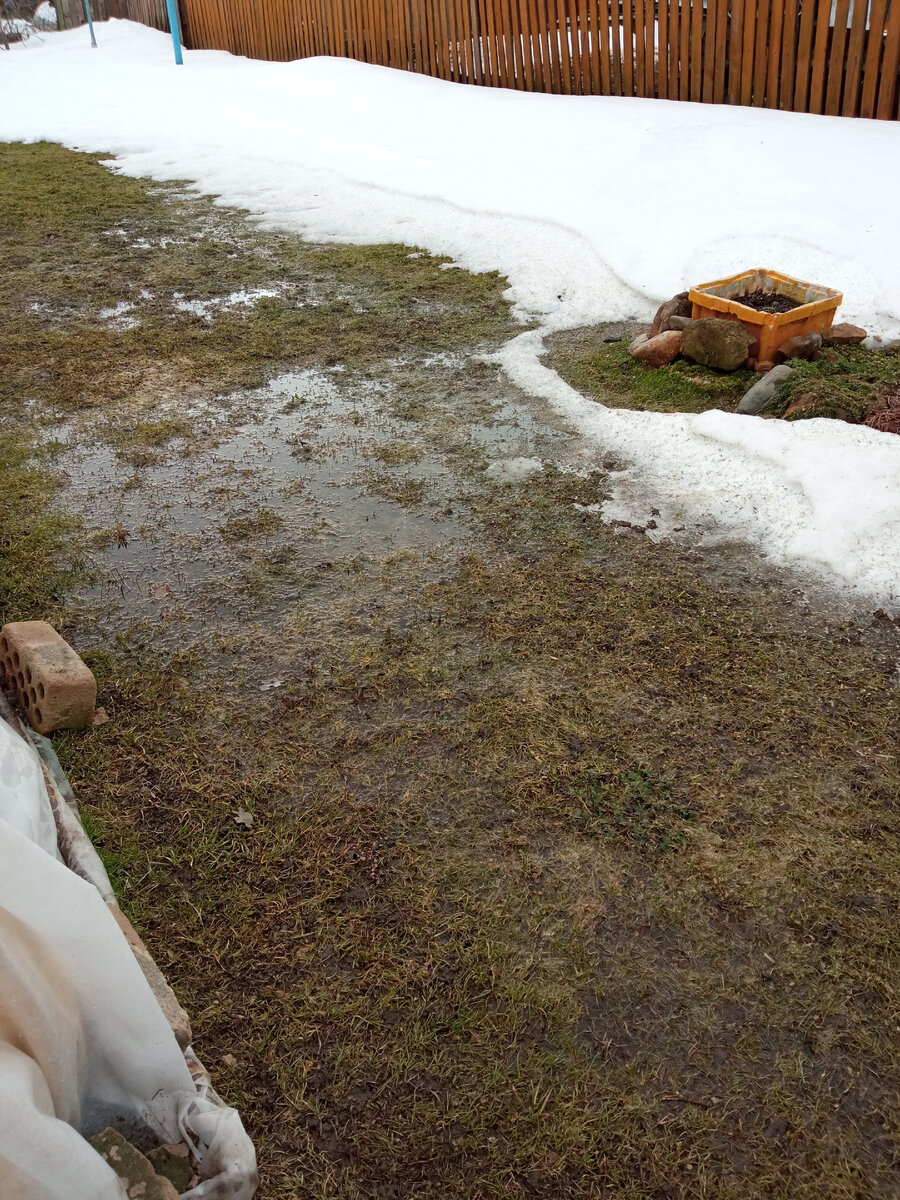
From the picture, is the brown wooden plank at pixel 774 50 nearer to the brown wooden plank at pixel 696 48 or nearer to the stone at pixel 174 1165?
the brown wooden plank at pixel 696 48

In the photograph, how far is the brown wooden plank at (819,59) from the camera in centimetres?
676

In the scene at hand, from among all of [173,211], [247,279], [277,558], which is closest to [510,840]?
[277,558]

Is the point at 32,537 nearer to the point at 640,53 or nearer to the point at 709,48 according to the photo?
the point at 709,48

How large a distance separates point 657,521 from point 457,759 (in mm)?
1510

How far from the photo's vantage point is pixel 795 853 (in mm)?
2236

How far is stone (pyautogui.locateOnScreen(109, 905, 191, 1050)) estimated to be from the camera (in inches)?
71.1

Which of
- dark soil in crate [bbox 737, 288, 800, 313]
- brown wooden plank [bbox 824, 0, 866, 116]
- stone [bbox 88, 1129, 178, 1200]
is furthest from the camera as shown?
brown wooden plank [bbox 824, 0, 866, 116]

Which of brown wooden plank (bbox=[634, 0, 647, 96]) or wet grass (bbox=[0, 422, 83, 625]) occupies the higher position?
brown wooden plank (bbox=[634, 0, 647, 96])

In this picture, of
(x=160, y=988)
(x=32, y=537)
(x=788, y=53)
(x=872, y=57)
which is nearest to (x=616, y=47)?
(x=788, y=53)

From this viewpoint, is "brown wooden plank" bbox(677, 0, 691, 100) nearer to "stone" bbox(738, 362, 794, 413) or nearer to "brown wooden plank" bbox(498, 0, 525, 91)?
"brown wooden plank" bbox(498, 0, 525, 91)

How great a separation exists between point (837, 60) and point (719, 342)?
3.80 meters

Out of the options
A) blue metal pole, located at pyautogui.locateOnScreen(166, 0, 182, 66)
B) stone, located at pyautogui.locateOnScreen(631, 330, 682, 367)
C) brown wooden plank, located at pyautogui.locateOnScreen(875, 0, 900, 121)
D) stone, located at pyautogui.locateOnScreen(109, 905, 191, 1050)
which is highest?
blue metal pole, located at pyautogui.locateOnScreen(166, 0, 182, 66)

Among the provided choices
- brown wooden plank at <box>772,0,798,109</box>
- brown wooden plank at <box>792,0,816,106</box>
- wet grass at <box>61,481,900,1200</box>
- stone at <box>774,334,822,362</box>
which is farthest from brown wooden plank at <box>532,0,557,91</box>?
wet grass at <box>61,481,900,1200</box>

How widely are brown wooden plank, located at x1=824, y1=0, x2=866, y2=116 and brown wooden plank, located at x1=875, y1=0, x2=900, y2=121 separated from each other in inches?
11.2
